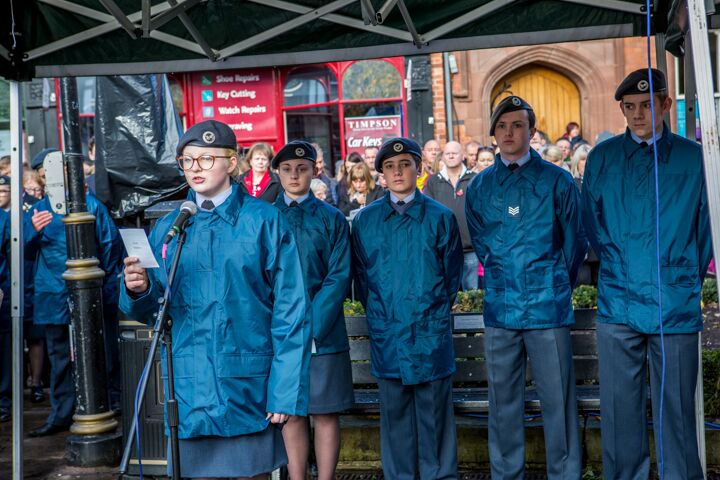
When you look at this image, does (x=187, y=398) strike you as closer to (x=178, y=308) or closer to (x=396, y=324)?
(x=178, y=308)

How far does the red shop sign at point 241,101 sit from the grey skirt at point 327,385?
13.2 m

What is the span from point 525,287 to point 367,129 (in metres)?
12.8

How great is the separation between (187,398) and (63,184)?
3.44 metres

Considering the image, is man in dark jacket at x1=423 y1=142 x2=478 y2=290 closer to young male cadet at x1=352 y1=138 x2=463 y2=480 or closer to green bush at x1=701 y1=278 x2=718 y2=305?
green bush at x1=701 y1=278 x2=718 y2=305

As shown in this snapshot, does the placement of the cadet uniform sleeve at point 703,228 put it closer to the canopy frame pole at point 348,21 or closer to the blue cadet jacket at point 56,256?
the canopy frame pole at point 348,21

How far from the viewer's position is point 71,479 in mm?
6832

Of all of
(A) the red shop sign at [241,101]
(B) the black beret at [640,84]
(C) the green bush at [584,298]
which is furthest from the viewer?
(A) the red shop sign at [241,101]

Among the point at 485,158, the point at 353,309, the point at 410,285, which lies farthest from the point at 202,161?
the point at 485,158

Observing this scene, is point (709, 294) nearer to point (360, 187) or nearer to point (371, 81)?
point (360, 187)

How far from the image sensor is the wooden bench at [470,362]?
623 centimetres

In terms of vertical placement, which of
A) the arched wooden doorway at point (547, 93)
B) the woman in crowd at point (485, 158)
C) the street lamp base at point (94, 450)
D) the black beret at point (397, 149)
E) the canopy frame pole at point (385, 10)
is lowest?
the street lamp base at point (94, 450)

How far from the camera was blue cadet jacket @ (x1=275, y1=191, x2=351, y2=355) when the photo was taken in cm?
570

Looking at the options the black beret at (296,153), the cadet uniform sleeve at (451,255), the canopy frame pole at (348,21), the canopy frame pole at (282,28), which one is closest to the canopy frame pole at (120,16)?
the canopy frame pole at (282,28)

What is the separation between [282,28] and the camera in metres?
6.27
